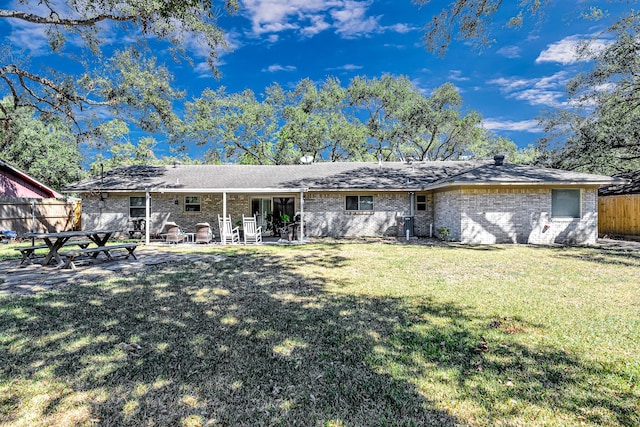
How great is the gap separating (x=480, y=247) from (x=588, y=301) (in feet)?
21.1

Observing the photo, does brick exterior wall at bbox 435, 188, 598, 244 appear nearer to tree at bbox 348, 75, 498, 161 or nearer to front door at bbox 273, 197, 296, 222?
front door at bbox 273, 197, 296, 222

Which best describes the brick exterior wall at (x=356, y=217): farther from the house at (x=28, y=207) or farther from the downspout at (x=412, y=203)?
the house at (x=28, y=207)

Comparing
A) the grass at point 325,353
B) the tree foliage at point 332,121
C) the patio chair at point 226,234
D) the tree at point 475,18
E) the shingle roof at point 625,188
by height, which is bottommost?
the grass at point 325,353

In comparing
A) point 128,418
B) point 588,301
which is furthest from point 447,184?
point 128,418

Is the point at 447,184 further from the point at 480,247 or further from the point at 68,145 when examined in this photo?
the point at 68,145

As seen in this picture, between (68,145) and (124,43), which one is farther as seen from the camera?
(68,145)

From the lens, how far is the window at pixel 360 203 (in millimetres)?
15562

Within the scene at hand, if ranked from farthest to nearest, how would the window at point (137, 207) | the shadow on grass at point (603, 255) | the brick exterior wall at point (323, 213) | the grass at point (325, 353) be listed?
the window at point (137, 207) < the brick exterior wall at point (323, 213) < the shadow on grass at point (603, 255) < the grass at point (325, 353)

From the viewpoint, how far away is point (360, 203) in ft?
51.1

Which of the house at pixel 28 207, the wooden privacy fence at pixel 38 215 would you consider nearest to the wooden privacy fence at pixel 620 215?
the wooden privacy fence at pixel 38 215

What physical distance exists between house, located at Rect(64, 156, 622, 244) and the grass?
6578mm

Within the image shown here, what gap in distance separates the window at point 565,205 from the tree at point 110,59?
43.6 ft

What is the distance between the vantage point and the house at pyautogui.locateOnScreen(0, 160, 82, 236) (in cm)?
1468

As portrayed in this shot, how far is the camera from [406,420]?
2.29m
